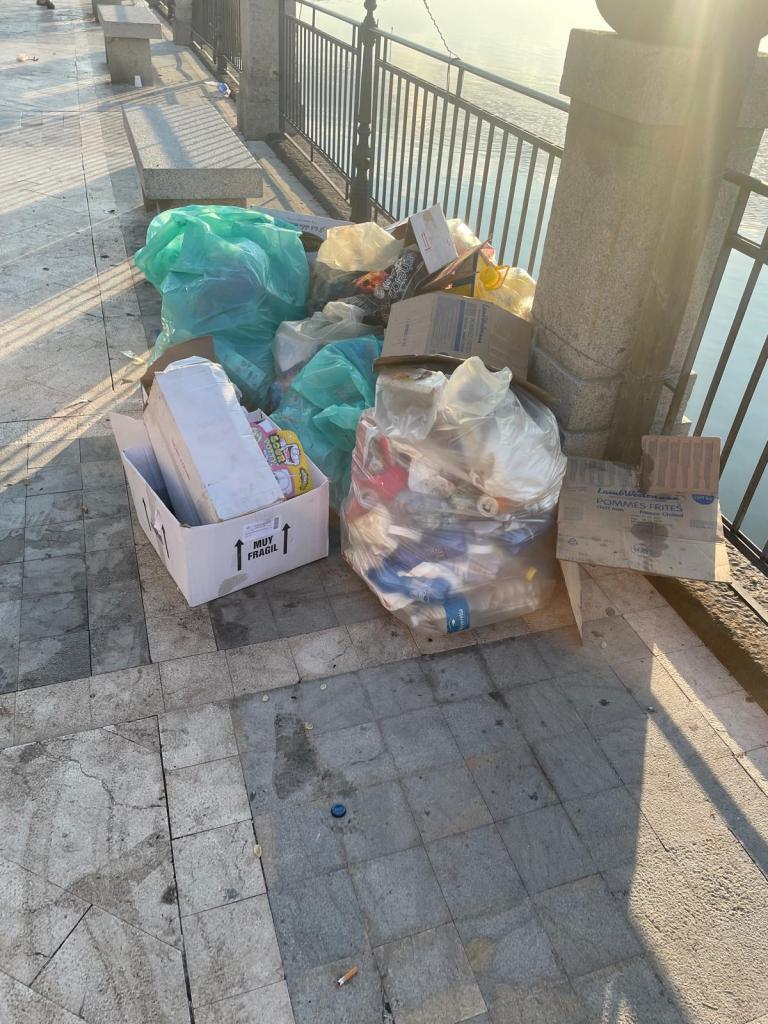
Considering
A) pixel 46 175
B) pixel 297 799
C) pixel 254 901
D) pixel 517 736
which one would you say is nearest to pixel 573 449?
pixel 517 736

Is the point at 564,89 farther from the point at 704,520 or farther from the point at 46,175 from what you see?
the point at 46,175

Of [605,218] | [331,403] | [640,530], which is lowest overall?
[640,530]

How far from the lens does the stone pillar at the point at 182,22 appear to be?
42.0 ft

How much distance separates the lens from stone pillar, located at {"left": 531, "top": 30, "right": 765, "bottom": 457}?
8.63 ft

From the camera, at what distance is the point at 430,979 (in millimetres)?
1940

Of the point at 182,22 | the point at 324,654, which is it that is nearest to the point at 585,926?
the point at 324,654

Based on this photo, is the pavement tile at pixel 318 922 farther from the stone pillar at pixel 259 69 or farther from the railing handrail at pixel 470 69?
the stone pillar at pixel 259 69

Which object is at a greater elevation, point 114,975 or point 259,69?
point 259,69

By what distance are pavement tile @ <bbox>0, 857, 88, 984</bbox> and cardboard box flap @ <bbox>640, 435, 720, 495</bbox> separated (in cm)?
235

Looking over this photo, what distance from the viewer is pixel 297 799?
7.55 feet

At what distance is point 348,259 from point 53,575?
224 centimetres

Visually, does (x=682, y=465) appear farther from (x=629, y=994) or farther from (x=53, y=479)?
(x=53, y=479)

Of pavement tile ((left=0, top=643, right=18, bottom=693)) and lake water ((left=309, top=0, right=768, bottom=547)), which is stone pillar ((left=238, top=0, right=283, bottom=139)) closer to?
lake water ((left=309, top=0, right=768, bottom=547))

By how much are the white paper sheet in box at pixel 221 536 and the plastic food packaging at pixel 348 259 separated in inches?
56.6
